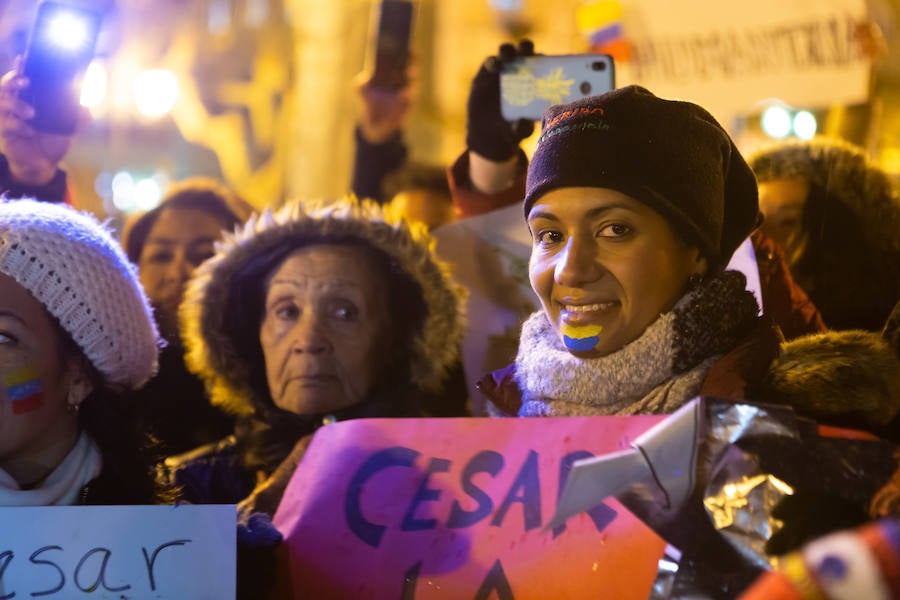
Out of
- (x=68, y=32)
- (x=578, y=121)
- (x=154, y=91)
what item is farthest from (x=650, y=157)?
(x=154, y=91)

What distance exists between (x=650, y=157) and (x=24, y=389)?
1046 millimetres

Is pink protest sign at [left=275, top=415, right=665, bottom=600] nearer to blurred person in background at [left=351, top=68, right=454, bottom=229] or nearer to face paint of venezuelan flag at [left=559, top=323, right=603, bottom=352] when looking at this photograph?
face paint of venezuelan flag at [left=559, top=323, right=603, bottom=352]

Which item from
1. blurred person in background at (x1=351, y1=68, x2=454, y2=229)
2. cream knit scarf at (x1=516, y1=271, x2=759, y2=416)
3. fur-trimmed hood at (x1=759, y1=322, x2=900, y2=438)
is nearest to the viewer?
fur-trimmed hood at (x1=759, y1=322, x2=900, y2=438)

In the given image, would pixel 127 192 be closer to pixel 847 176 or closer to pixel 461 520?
pixel 461 520

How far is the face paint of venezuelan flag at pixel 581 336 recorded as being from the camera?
157 cm

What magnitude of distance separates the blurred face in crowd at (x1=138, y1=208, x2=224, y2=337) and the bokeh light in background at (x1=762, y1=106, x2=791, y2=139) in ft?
4.47

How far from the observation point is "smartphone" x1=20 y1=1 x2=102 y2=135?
85.0 inches

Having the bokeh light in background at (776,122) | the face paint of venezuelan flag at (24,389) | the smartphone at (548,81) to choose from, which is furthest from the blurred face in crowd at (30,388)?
the bokeh light in background at (776,122)

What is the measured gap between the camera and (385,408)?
2137mm

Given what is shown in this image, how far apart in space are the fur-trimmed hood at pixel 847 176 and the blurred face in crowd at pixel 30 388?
130cm

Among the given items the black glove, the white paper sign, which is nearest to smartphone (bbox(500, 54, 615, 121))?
the black glove

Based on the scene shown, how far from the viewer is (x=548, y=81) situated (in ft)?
6.15

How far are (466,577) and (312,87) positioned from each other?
116 inches

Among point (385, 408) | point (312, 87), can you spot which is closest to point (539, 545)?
point (385, 408)
